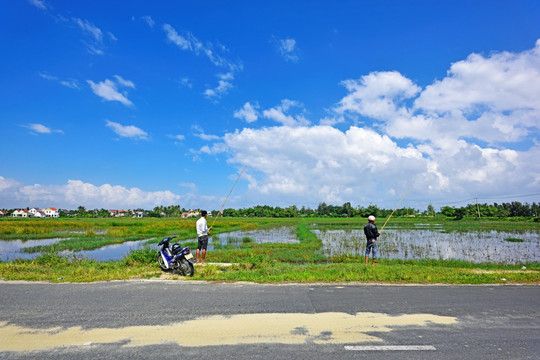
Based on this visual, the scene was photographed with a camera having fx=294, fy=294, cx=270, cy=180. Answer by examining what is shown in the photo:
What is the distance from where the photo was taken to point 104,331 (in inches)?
191

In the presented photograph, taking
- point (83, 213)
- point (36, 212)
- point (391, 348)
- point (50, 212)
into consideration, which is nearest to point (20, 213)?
point (36, 212)

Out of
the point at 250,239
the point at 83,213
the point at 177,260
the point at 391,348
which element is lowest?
the point at 391,348

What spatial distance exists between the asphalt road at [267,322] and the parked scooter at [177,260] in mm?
1569

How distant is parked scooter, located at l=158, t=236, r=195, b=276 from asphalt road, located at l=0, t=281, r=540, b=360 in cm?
157

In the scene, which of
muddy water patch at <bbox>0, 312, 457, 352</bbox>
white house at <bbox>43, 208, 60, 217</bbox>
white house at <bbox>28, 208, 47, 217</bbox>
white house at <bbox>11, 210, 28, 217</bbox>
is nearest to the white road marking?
muddy water patch at <bbox>0, 312, 457, 352</bbox>

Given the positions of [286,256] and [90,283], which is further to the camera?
[286,256]

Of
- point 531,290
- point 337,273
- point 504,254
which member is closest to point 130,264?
point 337,273

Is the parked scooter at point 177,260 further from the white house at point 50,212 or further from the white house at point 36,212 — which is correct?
the white house at point 50,212

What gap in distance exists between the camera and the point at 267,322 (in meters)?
5.30

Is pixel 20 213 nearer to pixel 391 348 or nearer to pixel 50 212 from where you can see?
pixel 50 212

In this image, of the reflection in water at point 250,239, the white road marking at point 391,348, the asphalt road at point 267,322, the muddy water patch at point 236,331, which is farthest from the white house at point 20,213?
the white road marking at point 391,348

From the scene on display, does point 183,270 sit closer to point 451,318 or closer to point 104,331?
point 104,331

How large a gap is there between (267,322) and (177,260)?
17.0 ft

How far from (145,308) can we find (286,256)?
35.5 feet
